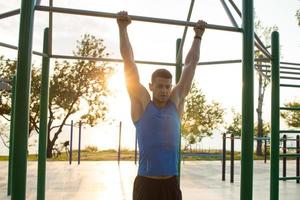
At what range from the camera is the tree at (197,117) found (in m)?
21.5

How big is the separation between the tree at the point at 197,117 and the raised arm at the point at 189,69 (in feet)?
58.7

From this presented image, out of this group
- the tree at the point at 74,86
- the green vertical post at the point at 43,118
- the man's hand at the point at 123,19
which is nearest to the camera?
the man's hand at the point at 123,19

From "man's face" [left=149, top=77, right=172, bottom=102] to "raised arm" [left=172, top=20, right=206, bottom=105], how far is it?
0.11 m

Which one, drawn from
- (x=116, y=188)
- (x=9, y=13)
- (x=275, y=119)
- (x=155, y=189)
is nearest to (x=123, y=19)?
(x=9, y=13)

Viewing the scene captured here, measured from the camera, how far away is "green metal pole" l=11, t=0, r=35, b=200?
255 centimetres

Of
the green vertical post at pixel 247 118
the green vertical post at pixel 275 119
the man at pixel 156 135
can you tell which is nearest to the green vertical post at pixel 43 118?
the man at pixel 156 135

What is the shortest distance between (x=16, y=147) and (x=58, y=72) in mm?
16132

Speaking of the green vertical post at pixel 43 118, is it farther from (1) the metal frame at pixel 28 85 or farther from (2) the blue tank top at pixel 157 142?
(2) the blue tank top at pixel 157 142

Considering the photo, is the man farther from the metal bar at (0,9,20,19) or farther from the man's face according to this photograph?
the metal bar at (0,9,20,19)

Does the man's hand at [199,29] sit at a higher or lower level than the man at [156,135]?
higher

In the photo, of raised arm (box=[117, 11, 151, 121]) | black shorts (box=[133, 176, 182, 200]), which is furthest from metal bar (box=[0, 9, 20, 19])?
black shorts (box=[133, 176, 182, 200])

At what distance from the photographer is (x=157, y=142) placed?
2.36m

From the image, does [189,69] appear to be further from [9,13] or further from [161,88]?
[9,13]

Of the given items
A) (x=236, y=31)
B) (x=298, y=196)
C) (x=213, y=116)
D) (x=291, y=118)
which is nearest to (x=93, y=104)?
(x=213, y=116)
